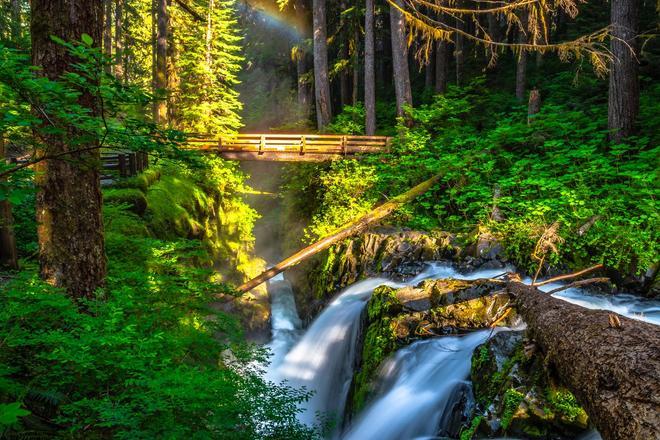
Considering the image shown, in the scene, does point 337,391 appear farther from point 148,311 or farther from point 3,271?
point 3,271

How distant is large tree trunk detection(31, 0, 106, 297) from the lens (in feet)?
13.4

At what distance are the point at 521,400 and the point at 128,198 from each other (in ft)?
27.7

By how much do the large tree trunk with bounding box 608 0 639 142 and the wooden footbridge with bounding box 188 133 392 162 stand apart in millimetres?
7897

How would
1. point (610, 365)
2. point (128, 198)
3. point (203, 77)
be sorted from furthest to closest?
1. point (203, 77)
2. point (128, 198)
3. point (610, 365)

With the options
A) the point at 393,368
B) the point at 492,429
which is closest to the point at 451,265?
the point at 393,368

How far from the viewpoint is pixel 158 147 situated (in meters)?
3.16

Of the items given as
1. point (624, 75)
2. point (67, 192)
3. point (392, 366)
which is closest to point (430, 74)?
point (624, 75)

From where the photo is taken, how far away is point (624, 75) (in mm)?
11062

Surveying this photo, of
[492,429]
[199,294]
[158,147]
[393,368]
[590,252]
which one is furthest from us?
[590,252]

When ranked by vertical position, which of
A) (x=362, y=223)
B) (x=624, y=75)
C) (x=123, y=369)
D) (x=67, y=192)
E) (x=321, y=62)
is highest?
(x=321, y=62)

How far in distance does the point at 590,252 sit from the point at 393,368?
499 cm

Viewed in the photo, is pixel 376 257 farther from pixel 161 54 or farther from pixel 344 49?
pixel 344 49

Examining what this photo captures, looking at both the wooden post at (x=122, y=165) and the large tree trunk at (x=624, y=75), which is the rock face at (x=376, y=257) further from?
the wooden post at (x=122, y=165)

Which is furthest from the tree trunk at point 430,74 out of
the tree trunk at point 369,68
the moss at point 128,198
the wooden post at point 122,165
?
the moss at point 128,198
